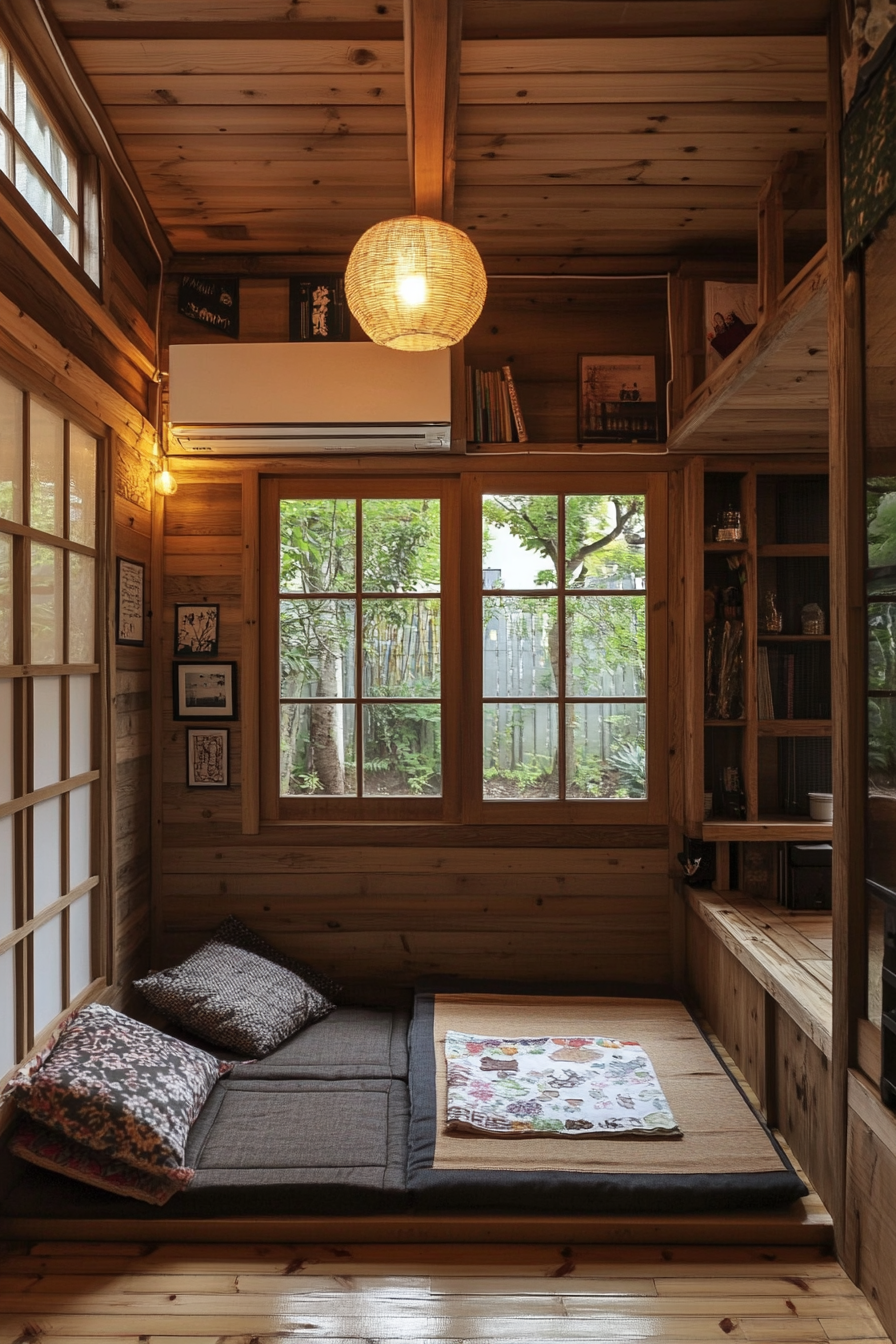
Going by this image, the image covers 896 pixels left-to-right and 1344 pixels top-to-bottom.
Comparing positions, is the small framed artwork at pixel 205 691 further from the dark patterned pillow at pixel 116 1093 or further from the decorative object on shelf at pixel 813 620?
the decorative object on shelf at pixel 813 620

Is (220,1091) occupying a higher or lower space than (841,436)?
lower

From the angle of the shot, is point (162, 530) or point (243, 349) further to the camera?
point (162, 530)

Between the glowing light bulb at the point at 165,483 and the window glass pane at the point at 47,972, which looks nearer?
the window glass pane at the point at 47,972

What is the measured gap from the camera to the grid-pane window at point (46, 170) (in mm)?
2174

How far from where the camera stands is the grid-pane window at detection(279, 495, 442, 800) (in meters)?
3.50

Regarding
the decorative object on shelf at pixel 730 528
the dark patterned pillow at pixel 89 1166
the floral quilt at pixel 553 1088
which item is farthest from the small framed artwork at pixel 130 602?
the decorative object on shelf at pixel 730 528

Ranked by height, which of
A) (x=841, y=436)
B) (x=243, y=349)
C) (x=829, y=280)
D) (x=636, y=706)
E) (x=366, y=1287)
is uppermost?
(x=243, y=349)

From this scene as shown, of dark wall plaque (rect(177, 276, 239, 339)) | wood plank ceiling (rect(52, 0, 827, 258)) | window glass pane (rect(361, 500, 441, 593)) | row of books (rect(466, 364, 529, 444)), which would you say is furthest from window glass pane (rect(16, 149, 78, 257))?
row of books (rect(466, 364, 529, 444))

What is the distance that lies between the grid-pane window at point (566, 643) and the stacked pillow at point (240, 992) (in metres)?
1.08

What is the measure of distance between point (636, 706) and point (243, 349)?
6.51ft

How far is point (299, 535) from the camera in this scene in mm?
3500

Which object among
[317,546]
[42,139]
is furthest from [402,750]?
[42,139]

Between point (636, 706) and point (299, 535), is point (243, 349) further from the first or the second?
point (636, 706)

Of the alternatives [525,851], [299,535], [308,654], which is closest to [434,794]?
[525,851]
